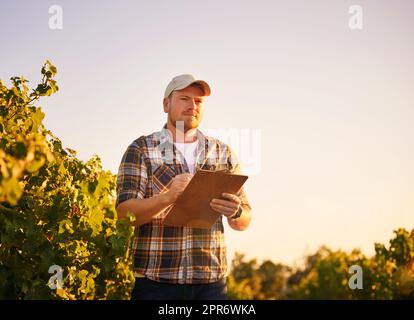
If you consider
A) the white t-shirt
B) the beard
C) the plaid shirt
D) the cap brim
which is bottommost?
the plaid shirt

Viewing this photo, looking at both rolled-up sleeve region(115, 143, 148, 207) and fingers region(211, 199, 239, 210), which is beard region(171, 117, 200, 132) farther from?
fingers region(211, 199, 239, 210)

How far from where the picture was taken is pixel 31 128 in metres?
3.95

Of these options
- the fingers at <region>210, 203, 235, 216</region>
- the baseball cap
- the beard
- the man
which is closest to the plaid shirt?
the man

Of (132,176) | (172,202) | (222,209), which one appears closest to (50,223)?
(132,176)

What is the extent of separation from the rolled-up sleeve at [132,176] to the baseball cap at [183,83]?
59cm

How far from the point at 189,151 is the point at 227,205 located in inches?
24.3

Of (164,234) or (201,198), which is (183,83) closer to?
(201,198)

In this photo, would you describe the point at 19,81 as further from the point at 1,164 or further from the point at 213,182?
the point at 1,164

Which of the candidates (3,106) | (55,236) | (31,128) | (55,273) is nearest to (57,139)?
(31,128)

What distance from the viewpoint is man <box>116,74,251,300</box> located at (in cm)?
321

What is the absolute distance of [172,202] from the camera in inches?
123

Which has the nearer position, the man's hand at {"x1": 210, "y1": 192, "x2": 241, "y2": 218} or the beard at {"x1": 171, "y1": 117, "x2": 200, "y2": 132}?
the man's hand at {"x1": 210, "y1": 192, "x2": 241, "y2": 218}

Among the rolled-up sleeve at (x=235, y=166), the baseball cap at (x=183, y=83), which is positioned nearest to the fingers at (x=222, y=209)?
the rolled-up sleeve at (x=235, y=166)
